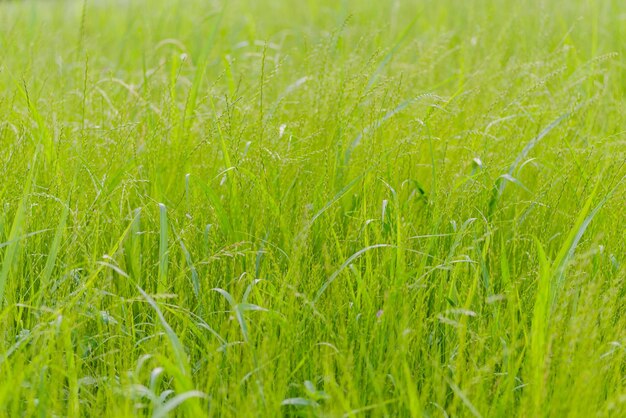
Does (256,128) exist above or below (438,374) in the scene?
above

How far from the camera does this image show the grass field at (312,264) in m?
1.73

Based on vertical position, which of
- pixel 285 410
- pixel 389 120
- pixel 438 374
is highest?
pixel 389 120

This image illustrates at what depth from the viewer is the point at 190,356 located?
74.6 inches

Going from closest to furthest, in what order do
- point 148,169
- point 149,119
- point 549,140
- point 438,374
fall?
point 438,374
point 148,169
point 149,119
point 549,140

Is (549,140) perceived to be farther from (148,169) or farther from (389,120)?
(148,169)

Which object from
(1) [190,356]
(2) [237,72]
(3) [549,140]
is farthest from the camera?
(2) [237,72]

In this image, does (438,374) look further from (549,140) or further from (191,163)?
(549,140)

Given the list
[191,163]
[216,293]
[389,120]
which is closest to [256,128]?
[191,163]

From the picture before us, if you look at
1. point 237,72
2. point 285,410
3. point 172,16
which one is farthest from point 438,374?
point 172,16

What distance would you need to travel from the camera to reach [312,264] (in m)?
2.21

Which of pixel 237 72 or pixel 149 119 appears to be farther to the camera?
pixel 237 72

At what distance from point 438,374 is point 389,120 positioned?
1.14 metres

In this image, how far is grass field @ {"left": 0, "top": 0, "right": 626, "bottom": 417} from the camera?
1.73 m

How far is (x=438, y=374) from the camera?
1.74 m
